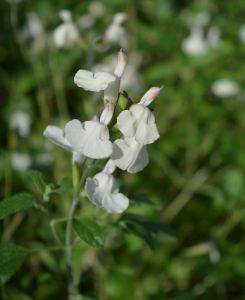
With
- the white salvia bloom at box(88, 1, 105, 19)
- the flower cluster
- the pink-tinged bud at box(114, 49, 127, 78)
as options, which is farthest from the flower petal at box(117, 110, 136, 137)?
the white salvia bloom at box(88, 1, 105, 19)

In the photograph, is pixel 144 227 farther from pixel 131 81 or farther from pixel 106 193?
pixel 131 81

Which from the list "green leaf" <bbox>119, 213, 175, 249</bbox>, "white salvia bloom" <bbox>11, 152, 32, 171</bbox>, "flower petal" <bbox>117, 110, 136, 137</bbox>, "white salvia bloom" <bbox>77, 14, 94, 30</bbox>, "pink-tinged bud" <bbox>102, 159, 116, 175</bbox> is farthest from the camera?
"white salvia bloom" <bbox>77, 14, 94, 30</bbox>

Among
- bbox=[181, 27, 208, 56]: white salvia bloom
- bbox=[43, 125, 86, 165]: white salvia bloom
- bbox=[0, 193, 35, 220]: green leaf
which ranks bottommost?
bbox=[181, 27, 208, 56]: white salvia bloom

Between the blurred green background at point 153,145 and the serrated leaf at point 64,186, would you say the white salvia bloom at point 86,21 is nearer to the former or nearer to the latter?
the blurred green background at point 153,145

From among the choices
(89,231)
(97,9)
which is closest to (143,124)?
(89,231)

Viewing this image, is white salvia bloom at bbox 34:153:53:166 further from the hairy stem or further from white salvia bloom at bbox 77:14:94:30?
the hairy stem

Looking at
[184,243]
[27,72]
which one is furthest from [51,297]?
[27,72]

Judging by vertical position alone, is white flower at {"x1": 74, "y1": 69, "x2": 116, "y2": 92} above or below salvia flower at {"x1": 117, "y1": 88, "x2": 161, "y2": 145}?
above
